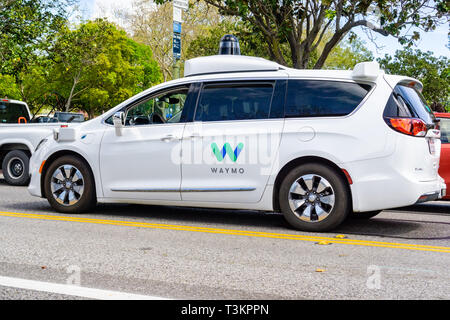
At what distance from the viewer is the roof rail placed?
23.2ft

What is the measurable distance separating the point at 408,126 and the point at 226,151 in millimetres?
2058

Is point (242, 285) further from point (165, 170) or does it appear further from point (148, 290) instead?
point (165, 170)

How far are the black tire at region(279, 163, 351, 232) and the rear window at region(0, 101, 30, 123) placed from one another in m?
9.95

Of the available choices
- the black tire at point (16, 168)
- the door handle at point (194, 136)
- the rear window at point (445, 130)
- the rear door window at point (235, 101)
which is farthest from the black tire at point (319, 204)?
the black tire at point (16, 168)

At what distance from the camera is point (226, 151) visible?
22.4 feet

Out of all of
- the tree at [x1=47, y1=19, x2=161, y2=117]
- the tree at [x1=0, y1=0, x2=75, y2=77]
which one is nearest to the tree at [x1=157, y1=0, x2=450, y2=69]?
the tree at [x1=0, y1=0, x2=75, y2=77]

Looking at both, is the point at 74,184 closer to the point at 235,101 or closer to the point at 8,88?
the point at 235,101

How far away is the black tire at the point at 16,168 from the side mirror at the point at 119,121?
5579mm

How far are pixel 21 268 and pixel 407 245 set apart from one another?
146 inches

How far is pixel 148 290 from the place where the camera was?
409 centimetres

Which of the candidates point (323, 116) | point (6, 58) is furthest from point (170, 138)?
point (6, 58)

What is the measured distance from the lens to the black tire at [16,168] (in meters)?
12.4

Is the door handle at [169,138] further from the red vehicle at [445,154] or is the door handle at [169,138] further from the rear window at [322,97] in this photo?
the red vehicle at [445,154]

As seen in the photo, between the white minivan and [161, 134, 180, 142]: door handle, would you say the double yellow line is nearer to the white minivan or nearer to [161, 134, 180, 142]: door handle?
the white minivan
